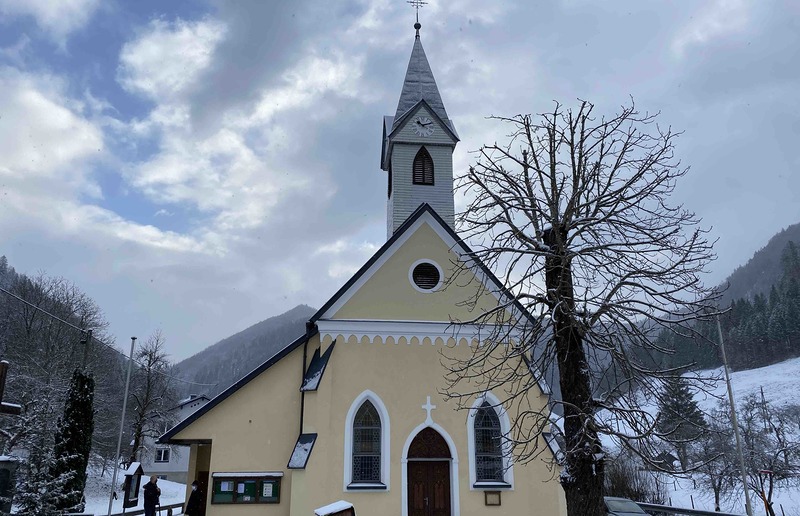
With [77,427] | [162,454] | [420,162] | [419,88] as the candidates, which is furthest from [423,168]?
[162,454]

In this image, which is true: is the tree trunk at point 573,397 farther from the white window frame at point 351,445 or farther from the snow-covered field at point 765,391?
the snow-covered field at point 765,391

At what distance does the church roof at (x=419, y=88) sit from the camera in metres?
23.0

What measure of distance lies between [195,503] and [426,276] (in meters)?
9.13

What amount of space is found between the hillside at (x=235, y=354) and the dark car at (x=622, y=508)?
7107 centimetres

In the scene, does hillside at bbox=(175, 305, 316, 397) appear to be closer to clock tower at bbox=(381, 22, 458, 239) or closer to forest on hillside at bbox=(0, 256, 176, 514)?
forest on hillside at bbox=(0, 256, 176, 514)

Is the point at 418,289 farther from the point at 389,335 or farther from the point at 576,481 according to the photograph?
the point at 576,481

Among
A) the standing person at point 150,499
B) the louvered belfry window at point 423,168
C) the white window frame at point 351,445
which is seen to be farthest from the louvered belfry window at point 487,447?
the standing person at point 150,499

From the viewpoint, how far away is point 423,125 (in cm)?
2152

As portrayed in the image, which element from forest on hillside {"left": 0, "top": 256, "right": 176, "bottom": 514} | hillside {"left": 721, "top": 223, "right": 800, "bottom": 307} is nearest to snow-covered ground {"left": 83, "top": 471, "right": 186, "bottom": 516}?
forest on hillside {"left": 0, "top": 256, "right": 176, "bottom": 514}

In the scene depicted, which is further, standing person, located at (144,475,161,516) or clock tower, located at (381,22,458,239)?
clock tower, located at (381,22,458,239)

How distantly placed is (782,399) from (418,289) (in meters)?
66.7

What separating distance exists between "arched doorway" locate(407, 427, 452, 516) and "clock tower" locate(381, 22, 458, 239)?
7.76 metres

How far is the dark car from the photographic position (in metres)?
17.0

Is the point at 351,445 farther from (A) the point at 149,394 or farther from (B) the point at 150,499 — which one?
(A) the point at 149,394
